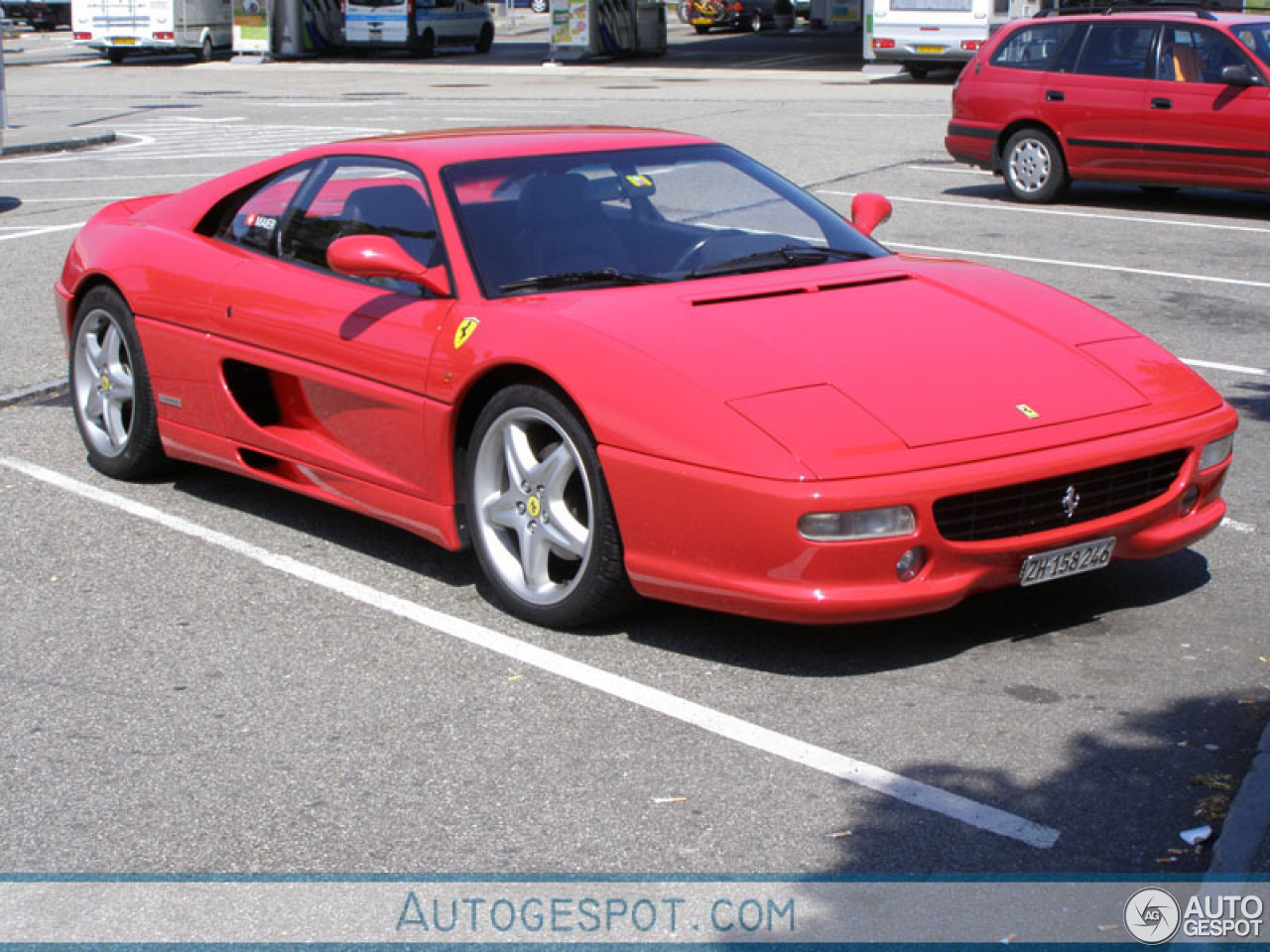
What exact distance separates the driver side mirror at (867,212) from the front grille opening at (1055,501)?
1722 millimetres

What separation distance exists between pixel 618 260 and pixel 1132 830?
95.9 inches

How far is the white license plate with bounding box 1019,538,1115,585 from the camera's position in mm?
4566

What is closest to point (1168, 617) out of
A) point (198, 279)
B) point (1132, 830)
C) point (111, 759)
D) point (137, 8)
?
point (1132, 830)

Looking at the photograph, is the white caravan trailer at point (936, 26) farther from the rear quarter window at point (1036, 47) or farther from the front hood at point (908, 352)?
the front hood at point (908, 352)

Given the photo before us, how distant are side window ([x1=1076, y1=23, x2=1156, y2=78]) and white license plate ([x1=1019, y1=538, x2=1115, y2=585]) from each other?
1014cm

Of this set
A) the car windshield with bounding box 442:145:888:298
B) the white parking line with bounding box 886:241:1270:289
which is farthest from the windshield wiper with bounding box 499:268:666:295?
the white parking line with bounding box 886:241:1270:289

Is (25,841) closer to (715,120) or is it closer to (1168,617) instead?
(1168,617)

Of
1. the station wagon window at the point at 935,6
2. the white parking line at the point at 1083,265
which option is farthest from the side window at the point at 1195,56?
the station wagon window at the point at 935,6

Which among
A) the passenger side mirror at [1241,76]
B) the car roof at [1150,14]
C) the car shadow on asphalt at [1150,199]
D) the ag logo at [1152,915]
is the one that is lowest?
the ag logo at [1152,915]

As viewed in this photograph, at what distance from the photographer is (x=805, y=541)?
4293 millimetres

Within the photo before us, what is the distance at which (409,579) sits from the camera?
5508 millimetres

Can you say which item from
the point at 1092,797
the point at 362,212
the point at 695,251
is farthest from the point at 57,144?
the point at 1092,797

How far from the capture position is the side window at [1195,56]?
44.2 feet

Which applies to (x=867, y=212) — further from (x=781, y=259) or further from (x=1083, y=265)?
(x=1083, y=265)
